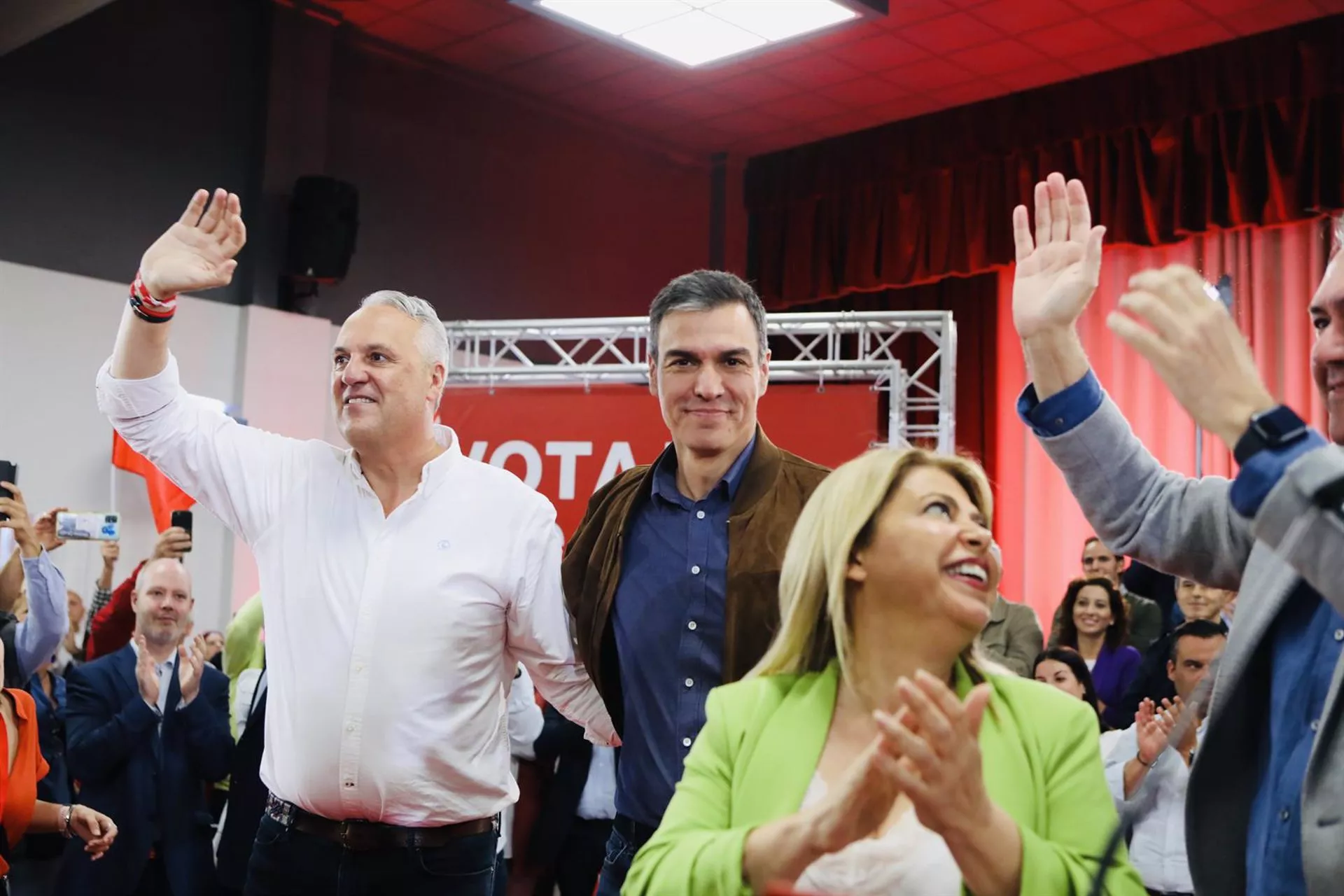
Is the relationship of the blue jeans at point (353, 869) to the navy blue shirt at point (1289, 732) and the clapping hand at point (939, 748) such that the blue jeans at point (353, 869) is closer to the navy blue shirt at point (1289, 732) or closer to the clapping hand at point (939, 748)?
the clapping hand at point (939, 748)

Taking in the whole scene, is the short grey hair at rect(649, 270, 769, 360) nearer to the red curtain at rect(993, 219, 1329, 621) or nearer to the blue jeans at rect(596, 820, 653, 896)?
the blue jeans at rect(596, 820, 653, 896)

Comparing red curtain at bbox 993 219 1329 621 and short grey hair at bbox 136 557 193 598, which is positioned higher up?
red curtain at bbox 993 219 1329 621

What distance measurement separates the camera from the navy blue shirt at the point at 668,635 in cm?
224

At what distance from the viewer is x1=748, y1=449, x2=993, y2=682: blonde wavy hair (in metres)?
1.65

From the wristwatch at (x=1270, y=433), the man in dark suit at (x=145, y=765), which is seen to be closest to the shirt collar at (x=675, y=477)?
the wristwatch at (x=1270, y=433)

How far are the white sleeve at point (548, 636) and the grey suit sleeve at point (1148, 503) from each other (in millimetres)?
1104

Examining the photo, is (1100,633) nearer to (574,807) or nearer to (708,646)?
(574,807)

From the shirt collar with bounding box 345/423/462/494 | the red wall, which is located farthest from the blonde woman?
the red wall

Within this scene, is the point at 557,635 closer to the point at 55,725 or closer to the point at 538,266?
the point at 55,725

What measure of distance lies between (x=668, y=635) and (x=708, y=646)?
71 millimetres

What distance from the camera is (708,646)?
2.27 m

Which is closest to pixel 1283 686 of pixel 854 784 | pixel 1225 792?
pixel 1225 792

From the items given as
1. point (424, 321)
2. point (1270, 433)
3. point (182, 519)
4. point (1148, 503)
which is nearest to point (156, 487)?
point (182, 519)

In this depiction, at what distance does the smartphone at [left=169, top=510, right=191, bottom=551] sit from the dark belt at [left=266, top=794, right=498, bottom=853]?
272 centimetres
